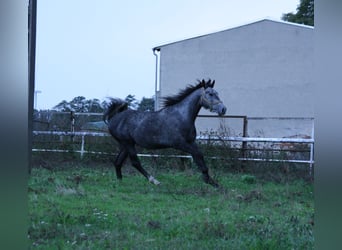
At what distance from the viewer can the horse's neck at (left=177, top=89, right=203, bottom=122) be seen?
916cm

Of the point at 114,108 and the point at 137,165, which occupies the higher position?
the point at 114,108

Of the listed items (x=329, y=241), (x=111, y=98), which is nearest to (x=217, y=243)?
(x=329, y=241)

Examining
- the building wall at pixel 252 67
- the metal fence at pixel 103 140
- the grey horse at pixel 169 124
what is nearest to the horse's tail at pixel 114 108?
the grey horse at pixel 169 124

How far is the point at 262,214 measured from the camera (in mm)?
5355

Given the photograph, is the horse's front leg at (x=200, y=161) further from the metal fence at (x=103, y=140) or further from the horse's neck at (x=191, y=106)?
the metal fence at (x=103, y=140)

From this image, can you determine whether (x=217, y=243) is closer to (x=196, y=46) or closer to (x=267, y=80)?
(x=267, y=80)

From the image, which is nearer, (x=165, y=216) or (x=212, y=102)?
(x=165, y=216)

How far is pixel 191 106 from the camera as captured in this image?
923cm

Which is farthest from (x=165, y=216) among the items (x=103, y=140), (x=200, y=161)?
(x=103, y=140)

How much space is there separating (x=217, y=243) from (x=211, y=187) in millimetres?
4353

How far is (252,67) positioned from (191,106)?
44.4 ft

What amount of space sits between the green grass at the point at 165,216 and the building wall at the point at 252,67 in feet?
43.2

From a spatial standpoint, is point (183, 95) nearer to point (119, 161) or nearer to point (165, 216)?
Answer: point (119, 161)

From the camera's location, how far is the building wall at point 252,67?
21.1 metres
